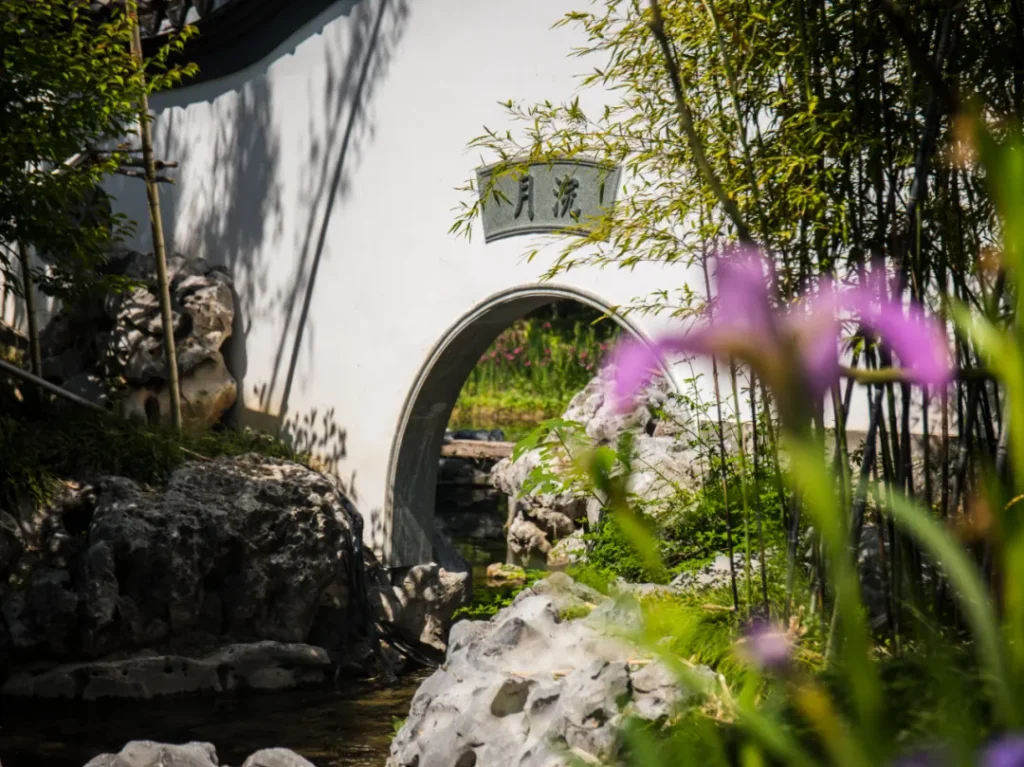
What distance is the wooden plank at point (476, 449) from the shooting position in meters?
11.1

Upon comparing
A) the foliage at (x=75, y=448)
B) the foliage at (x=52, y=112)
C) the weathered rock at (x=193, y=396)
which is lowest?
the foliage at (x=75, y=448)

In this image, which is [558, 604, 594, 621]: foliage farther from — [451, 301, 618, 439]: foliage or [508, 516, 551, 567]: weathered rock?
[451, 301, 618, 439]: foliage

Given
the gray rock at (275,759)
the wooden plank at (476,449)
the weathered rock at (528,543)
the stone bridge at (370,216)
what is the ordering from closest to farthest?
the gray rock at (275,759)
the stone bridge at (370,216)
the weathered rock at (528,543)
the wooden plank at (476,449)

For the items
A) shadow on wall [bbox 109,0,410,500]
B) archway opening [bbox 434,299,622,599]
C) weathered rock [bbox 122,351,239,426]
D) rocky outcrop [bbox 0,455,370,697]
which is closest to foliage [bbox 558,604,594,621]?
rocky outcrop [bbox 0,455,370,697]

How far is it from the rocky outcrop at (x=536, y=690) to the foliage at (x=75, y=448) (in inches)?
127

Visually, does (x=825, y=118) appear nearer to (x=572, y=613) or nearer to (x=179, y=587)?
(x=572, y=613)

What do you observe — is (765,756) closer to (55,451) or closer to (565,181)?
(565,181)

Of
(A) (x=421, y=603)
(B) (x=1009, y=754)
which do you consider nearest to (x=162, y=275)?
(A) (x=421, y=603)

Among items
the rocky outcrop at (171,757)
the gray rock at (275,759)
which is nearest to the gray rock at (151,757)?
the rocky outcrop at (171,757)

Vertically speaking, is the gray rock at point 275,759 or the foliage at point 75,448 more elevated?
the foliage at point 75,448

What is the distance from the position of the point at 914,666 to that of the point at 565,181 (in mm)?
3907

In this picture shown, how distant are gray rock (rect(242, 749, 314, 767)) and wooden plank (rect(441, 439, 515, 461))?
7434 mm

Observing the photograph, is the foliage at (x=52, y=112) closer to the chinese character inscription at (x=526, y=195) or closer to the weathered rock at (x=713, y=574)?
the chinese character inscription at (x=526, y=195)

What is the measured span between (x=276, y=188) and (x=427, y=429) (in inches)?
74.2
